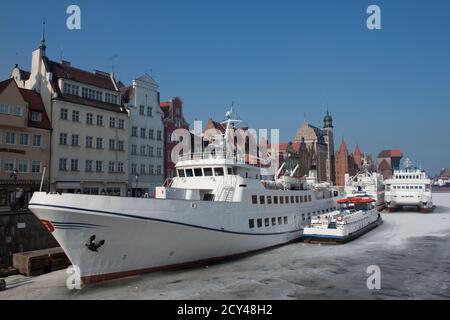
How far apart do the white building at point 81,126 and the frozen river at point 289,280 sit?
16.6 m

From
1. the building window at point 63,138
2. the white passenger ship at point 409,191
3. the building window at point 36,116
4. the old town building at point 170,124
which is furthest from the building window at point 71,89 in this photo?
the white passenger ship at point 409,191

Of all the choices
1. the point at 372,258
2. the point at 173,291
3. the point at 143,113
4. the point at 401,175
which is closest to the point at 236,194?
the point at 173,291

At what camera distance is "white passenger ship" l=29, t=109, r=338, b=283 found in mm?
16562

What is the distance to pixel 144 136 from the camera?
145ft

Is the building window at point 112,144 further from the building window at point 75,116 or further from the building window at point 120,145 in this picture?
the building window at point 75,116

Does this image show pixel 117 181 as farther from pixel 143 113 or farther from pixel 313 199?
pixel 313 199

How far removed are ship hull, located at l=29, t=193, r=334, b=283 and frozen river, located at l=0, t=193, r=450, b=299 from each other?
27.6 inches

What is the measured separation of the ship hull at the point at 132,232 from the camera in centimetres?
1645

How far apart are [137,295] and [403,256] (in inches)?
694

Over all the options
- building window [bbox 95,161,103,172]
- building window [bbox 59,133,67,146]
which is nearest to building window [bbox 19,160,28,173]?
building window [bbox 59,133,67,146]

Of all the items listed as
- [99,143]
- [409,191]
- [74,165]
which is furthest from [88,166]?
[409,191]

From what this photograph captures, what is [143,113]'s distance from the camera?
44.1 meters

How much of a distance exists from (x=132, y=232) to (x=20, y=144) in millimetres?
20380

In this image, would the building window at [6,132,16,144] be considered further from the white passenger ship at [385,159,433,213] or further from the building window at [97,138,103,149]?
the white passenger ship at [385,159,433,213]
